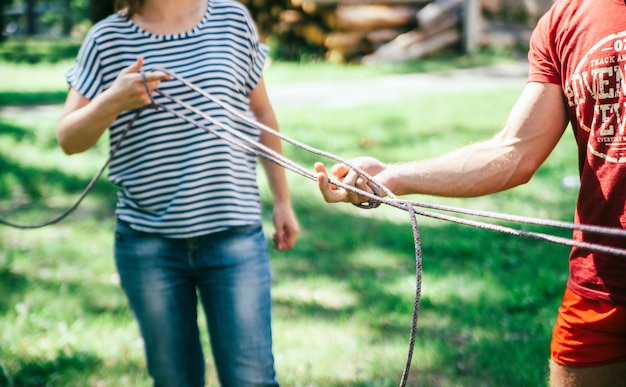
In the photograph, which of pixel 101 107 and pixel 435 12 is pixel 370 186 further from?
pixel 435 12

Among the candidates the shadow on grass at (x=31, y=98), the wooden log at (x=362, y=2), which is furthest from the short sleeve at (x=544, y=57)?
the wooden log at (x=362, y=2)

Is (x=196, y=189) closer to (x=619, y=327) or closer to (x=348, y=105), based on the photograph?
(x=619, y=327)

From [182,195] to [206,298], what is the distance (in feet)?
1.10

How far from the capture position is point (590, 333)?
185cm

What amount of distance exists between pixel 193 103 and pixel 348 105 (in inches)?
249

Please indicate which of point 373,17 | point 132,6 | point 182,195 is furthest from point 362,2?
point 182,195

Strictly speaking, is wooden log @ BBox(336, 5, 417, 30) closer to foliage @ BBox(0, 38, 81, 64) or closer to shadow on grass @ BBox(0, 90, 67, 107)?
shadow on grass @ BBox(0, 90, 67, 107)

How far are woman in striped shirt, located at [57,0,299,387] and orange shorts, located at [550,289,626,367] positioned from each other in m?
0.90

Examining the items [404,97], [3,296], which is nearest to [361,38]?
[404,97]

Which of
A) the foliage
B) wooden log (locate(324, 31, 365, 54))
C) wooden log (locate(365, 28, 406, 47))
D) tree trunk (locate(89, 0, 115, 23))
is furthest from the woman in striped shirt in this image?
the foliage

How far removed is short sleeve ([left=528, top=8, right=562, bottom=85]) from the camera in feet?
6.23

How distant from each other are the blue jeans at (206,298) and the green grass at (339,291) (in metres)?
1.08

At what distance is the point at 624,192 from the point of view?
1.75 metres

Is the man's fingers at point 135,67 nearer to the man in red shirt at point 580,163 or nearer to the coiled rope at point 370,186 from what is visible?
the coiled rope at point 370,186
